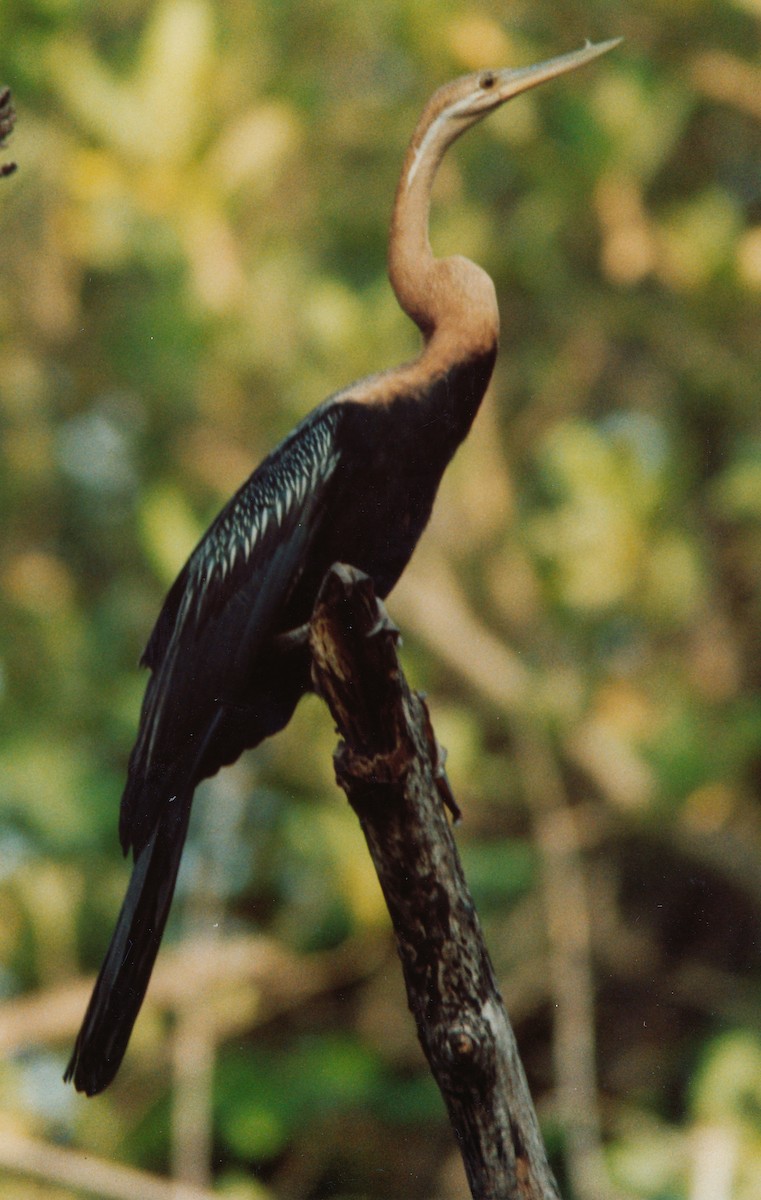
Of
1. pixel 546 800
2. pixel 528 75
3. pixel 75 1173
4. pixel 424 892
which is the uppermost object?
pixel 528 75

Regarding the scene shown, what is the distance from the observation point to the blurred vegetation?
5500mm

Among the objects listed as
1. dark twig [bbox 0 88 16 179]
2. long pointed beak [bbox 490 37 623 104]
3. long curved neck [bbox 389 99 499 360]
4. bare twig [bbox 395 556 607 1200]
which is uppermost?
dark twig [bbox 0 88 16 179]

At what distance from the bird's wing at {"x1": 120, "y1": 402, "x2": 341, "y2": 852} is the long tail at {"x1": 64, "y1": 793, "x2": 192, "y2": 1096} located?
0.07m

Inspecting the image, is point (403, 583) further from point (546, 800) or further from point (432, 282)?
point (432, 282)

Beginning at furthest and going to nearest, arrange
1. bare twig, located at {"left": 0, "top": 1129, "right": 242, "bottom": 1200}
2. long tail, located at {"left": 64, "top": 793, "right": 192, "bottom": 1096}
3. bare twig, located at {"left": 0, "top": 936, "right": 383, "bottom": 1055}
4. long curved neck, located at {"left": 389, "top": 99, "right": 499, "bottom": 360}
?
bare twig, located at {"left": 0, "top": 936, "right": 383, "bottom": 1055}
bare twig, located at {"left": 0, "top": 1129, "right": 242, "bottom": 1200}
long curved neck, located at {"left": 389, "top": 99, "right": 499, "bottom": 360}
long tail, located at {"left": 64, "top": 793, "right": 192, "bottom": 1096}

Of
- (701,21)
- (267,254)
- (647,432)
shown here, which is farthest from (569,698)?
(701,21)

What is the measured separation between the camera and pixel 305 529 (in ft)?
9.75

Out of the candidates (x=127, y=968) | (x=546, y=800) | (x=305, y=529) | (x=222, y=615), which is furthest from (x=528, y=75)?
(x=546, y=800)

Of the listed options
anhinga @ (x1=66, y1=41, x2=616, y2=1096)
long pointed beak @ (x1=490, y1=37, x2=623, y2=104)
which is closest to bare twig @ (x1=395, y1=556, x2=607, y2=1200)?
anhinga @ (x1=66, y1=41, x2=616, y2=1096)

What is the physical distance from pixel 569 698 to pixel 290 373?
1.72 meters

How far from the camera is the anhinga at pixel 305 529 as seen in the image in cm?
278

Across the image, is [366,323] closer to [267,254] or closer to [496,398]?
[267,254]

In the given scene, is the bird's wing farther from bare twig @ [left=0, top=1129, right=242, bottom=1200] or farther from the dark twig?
bare twig @ [left=0, top=1129, right=242, bottom=1200]

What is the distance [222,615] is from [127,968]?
2.51 ft
